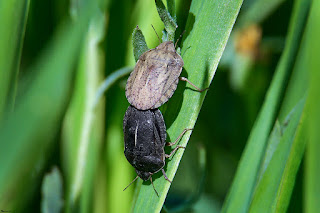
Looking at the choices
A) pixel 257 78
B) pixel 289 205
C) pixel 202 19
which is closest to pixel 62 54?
pixel 202 19

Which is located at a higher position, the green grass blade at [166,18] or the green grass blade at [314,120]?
the green grass blade at [166,18]

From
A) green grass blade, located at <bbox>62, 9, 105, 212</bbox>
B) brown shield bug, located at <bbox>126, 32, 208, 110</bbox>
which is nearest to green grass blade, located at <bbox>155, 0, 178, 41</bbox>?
brown shield bug, located at <bbox>126, 32, 208, 110</bbox>

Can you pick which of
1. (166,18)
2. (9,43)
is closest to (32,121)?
(9,43)

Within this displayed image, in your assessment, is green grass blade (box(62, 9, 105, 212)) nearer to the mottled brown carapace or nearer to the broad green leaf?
the broad green leaf

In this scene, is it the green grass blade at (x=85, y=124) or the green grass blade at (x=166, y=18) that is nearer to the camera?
the green grass blade at (x=166, y=18)

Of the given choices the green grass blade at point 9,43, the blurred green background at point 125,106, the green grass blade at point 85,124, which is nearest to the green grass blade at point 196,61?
the blurred green background at point 125,106

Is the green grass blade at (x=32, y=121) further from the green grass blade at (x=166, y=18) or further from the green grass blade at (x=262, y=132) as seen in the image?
the green grass blade at (x=262, y=132)
